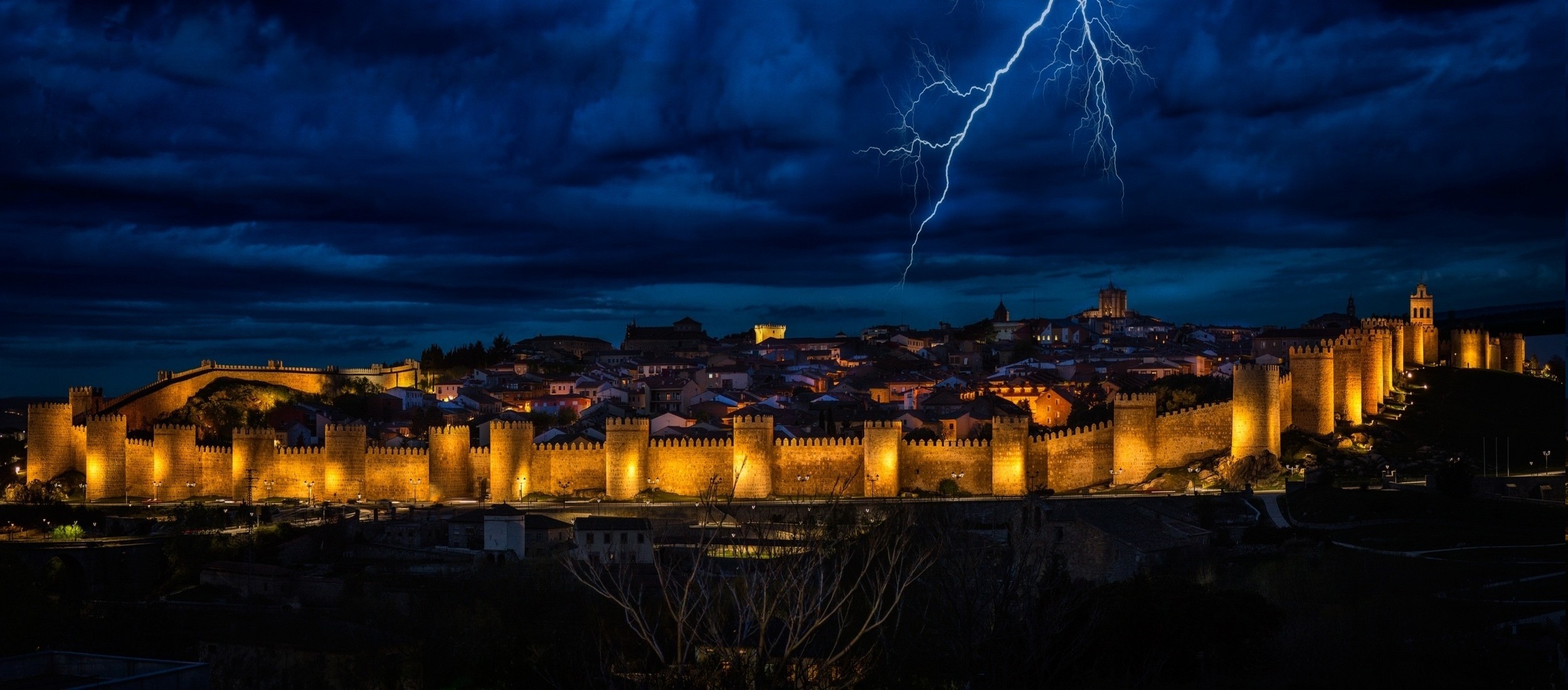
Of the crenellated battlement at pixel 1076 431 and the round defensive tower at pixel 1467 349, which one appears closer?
the crenellated battlement at pixel 1076 431

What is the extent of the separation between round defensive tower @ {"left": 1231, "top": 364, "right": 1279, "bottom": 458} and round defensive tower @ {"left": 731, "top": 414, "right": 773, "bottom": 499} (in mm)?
10407

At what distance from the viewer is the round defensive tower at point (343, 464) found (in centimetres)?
3781

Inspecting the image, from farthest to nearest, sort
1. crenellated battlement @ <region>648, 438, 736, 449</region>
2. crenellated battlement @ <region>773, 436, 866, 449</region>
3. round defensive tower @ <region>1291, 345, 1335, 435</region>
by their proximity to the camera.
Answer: crenellated battlement @ <region>648, 438, 736, 449</region> → crenellated battlement @ <region>773, 436, 866, 449</region> → round defensive tower @ <region>1291, 345, 1335, 435</region>

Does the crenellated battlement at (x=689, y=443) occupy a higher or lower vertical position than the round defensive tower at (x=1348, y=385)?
lower

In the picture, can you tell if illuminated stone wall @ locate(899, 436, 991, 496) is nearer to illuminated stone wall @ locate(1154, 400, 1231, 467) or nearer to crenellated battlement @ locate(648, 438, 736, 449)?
illuminated stone wall @ locate(1154, 400, 1231, 467)

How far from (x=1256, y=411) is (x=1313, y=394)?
9.22ft

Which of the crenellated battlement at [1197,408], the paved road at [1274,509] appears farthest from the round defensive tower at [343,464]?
the paved road at [1274,509]

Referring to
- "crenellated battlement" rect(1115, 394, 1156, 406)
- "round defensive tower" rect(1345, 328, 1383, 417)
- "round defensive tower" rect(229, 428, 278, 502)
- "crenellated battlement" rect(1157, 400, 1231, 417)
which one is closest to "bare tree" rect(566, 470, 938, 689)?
"crenellated battlement" rect(1115, 394, 1156, 406)

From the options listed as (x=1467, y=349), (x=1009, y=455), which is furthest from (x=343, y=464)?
(x=1467, y=349)

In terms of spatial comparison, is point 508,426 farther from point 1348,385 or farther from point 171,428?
point 1348,385

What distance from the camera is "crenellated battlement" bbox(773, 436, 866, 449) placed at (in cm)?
3559

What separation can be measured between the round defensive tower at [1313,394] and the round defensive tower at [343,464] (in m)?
22.5

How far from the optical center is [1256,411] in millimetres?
33188

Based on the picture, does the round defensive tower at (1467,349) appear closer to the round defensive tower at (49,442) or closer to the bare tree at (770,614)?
the bare tree at (770,614)
